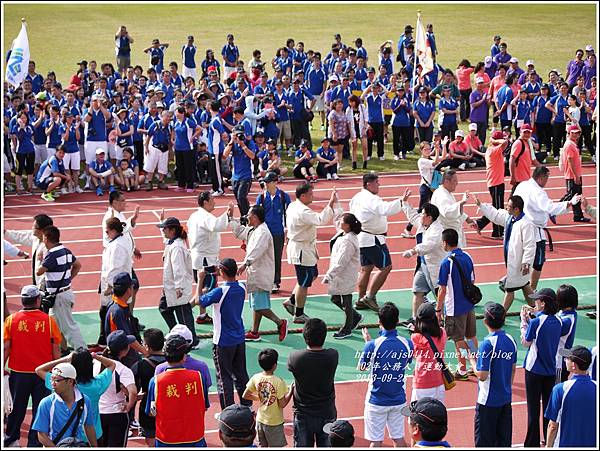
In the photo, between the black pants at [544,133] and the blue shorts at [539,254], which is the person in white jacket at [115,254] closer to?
the blue shorts at [539,254]


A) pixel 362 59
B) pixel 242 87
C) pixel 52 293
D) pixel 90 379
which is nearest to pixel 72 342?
pixel 52 293

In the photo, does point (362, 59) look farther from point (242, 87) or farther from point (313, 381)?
point (313, 381)

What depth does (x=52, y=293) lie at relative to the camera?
36.7 ft

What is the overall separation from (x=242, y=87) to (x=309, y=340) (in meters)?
14.9

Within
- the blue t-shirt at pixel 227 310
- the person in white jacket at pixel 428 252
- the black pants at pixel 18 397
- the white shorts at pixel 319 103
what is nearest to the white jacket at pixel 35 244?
the black pants at pixel 18 397

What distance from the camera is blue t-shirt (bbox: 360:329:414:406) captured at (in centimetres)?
878

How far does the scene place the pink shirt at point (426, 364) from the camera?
9.16 meters

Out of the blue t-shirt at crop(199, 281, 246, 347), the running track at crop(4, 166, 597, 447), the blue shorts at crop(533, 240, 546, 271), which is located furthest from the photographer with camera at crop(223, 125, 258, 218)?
the blue t-shirt at crop(199, 281, 246, 347)

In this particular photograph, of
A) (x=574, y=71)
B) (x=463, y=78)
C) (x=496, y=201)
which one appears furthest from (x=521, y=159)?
(x=574, y=71)

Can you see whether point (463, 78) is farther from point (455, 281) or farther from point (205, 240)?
point (455, 281)

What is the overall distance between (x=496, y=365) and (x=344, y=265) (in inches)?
139

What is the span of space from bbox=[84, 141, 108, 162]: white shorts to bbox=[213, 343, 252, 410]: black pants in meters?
10.8

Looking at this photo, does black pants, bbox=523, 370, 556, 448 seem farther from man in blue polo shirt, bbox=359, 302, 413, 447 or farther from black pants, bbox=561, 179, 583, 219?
black pants, bbox=561, 179, 583, 219

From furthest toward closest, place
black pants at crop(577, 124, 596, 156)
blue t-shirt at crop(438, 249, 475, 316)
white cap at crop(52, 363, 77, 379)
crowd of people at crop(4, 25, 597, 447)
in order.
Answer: black pants at crop(577, 124, 596, 156), blue t-shirt at crop(438, 249, 475, 316), crowd of people at crop(4, 25, 597, 447), white cap at crop(52, 363, 77, 379)
